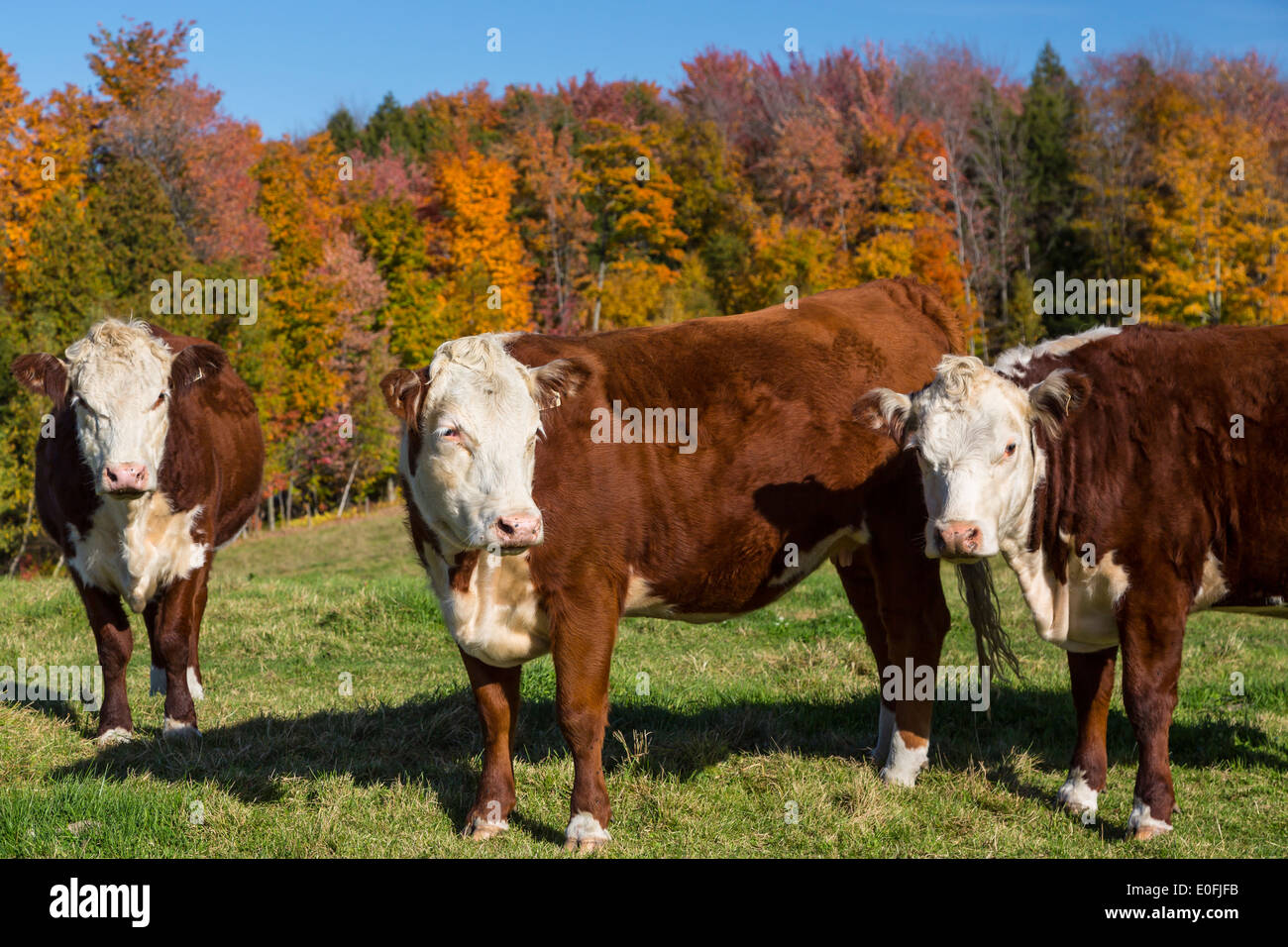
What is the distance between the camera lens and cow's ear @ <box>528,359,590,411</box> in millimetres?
5031

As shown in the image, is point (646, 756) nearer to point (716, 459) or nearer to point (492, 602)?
point (492, 602)

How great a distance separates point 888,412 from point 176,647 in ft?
14.6

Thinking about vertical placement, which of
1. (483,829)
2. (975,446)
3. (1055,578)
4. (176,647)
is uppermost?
(975,446)

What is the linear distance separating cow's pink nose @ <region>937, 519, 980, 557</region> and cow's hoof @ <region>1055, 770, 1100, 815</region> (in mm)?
1446

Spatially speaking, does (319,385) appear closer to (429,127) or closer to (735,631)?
(735,631)

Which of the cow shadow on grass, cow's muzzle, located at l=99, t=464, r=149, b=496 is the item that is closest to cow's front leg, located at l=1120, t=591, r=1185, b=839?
the cow shadow on grass

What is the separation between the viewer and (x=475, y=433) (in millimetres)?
4773

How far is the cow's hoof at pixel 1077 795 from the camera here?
211 inches

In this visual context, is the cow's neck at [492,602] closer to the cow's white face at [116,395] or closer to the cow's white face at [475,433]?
the cow's white face at [475,433]

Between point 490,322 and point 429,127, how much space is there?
28.2 m

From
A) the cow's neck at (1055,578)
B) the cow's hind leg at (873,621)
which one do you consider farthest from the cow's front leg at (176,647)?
the cow's neck at (1055,578)

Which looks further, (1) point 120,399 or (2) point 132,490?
(1) point 120,399

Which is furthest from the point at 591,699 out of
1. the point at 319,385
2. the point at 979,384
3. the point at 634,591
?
the point at 319,385

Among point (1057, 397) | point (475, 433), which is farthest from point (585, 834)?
point (1057, 397)
